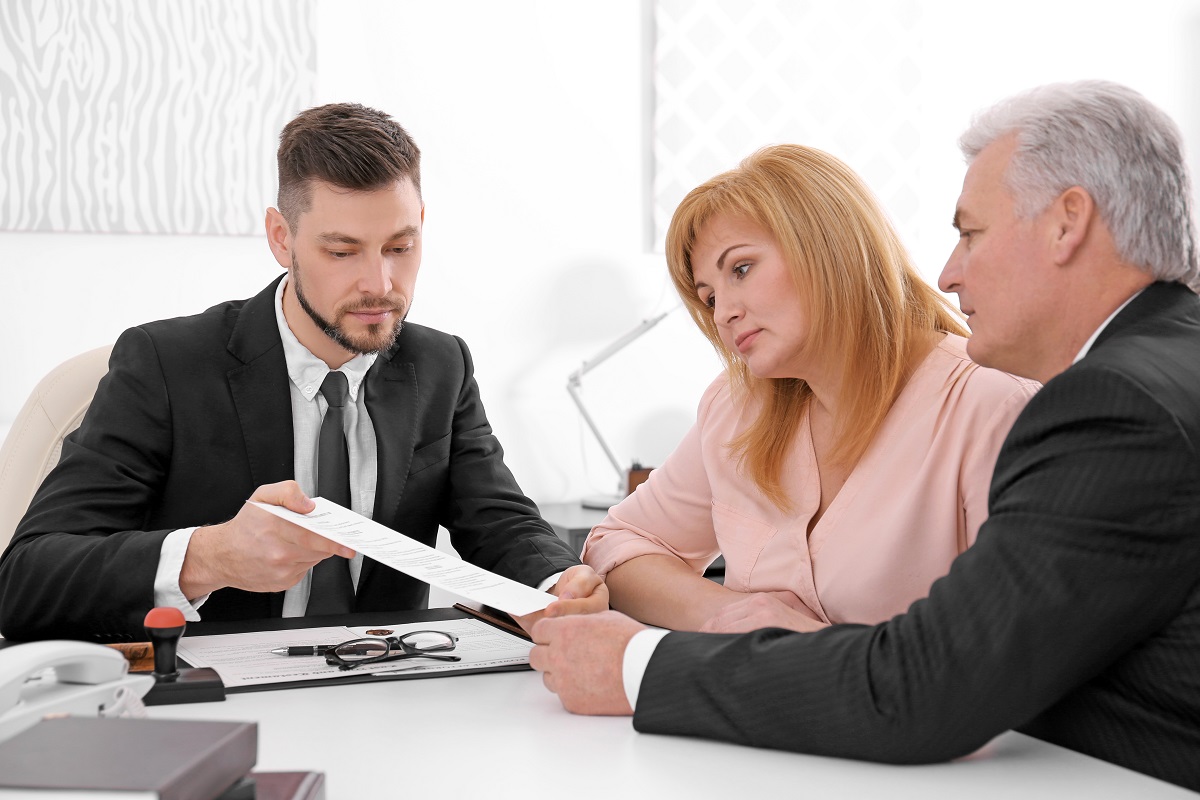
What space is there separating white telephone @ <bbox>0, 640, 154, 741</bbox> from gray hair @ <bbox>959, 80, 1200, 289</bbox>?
1.00 metres

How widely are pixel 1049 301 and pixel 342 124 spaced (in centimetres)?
125

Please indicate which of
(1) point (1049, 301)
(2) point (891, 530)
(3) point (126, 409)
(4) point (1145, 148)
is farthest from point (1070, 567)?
(3) point (126, 409)

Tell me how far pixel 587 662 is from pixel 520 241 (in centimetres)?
247

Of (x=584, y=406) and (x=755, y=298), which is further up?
(x=755, y=298)

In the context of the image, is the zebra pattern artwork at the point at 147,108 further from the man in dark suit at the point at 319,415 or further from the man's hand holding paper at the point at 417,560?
the man's hand holding paper at the point at 417,560

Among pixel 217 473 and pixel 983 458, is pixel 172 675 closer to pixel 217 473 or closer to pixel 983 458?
pixel 217 473

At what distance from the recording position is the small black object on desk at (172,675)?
1177 millimetres

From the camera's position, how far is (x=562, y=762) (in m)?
1.03

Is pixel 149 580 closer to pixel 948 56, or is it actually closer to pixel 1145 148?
pixel 1145 148

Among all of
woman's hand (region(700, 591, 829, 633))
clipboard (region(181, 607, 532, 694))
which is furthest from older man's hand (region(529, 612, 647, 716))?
woman's hand (region(700, 591, 829, 633))

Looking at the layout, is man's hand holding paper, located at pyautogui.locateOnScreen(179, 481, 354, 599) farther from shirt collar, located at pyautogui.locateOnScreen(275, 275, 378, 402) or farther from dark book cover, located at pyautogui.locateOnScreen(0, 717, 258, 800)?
dark book cover, located at pyautogui.locateOnScreen(0, 717, 258, 800)

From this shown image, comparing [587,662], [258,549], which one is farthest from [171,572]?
[587,662]

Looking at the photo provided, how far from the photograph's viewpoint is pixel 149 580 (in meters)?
1.53

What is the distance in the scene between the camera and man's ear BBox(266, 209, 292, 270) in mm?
2062
